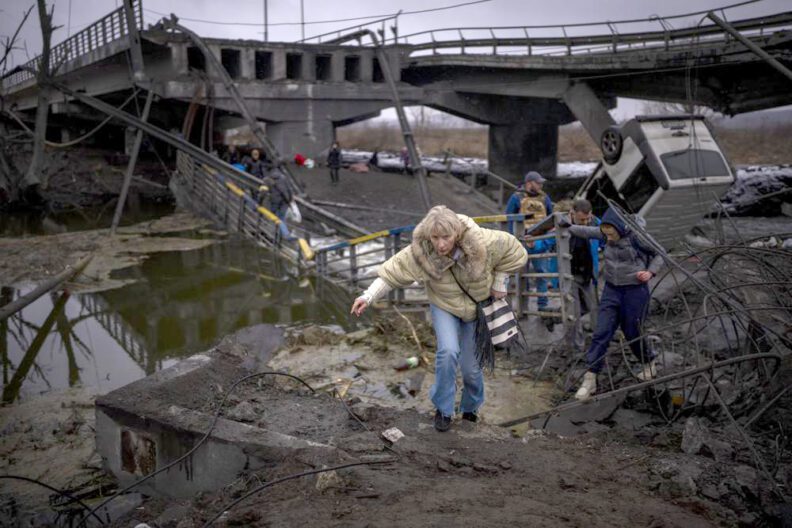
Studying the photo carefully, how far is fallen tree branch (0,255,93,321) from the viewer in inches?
335

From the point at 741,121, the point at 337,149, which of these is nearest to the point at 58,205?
the point at 337,149

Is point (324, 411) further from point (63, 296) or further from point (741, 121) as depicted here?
point (741, 121)

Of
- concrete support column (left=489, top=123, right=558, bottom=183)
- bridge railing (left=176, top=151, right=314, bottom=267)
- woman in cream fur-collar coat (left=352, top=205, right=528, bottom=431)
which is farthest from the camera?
concrete support column (left=489, top=123, right=558, bottom=183)

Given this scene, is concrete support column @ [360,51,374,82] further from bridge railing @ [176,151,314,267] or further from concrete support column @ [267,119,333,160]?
bridge railing @ [176,151,314,267]

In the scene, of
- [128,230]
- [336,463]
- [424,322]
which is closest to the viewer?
[336,463]

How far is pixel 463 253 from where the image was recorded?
174 inches

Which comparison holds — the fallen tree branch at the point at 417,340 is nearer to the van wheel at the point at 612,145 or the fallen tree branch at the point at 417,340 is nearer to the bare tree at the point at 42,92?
the van wheel at the point at 612,145

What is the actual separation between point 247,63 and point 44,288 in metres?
21.3

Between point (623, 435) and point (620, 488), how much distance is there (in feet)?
4.74

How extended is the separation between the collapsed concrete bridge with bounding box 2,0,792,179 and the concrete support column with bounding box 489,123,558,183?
53 mm

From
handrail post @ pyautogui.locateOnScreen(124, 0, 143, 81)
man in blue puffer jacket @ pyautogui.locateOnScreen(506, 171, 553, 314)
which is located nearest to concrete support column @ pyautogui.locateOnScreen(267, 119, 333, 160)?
handrail post @ pyautogui.locateOnScreen(124, 0, 143, 81)

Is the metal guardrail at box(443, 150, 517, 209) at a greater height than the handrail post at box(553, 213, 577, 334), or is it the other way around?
the metal guardrail at box(443, 150, 517, 209)

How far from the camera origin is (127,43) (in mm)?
26422

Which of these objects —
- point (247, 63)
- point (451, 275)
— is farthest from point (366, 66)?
point (451, 275)
